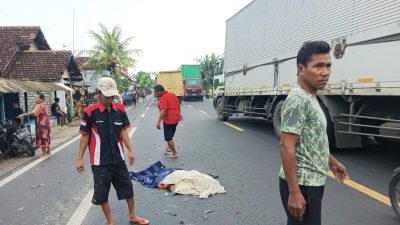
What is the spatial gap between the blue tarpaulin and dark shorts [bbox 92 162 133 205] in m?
1.75

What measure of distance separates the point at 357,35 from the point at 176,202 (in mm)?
4763

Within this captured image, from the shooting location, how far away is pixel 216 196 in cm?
582

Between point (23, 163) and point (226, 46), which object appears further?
point (226, 46)

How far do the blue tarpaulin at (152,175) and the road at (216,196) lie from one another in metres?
0.15

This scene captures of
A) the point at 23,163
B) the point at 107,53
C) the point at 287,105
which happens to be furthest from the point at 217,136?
the point at 107,53

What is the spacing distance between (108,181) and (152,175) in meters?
2.42

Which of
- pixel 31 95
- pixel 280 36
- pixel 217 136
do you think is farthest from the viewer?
pixel 31 95

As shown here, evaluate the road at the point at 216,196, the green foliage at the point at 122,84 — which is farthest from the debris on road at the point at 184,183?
the green foliage at the point at 122,84

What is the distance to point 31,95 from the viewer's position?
2156cm

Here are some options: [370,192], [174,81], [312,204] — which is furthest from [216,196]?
[174,81]

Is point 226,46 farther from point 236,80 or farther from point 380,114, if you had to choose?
point 380,114

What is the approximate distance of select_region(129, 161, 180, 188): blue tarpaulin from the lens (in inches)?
256

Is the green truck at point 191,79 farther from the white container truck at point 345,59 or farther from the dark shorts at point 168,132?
the dark shorts at point 168,132

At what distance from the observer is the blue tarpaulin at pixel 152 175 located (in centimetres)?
649
